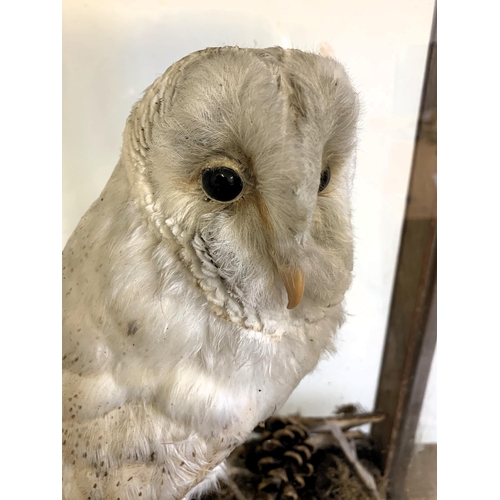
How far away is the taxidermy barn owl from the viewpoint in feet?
1.46

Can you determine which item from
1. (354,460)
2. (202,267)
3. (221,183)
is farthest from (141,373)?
(354,460)

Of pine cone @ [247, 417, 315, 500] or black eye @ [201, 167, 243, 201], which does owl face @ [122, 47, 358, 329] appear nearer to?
black eye @ [201, 167, 243, 201]

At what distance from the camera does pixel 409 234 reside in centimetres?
96

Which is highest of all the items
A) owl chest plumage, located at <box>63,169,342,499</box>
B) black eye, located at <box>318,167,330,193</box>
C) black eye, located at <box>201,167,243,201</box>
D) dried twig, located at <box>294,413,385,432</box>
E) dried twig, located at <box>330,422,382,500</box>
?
black eye, located at <box>318,167,330,193</box>

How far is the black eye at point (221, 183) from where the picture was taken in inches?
18.4

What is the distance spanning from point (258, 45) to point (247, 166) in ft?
0.75

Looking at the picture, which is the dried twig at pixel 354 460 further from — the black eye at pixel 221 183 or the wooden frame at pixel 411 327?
the black eye at pixel 221 183

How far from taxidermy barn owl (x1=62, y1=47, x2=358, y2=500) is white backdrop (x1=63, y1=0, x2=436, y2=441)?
0.45 ft

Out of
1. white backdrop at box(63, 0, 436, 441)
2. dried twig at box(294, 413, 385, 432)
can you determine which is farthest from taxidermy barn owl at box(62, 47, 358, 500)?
dried twig at box(294, 413, 385, 432)
